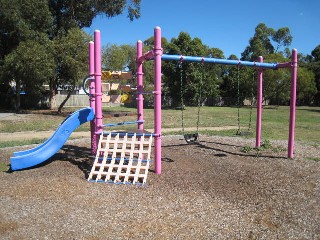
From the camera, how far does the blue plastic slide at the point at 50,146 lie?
22.6ft

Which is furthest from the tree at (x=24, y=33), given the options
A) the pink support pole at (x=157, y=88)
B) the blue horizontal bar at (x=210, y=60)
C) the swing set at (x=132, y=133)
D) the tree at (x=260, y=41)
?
the tree at (x=260, y=41)

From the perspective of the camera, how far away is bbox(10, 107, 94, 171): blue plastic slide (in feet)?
22.6

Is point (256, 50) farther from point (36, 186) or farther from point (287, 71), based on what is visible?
point (36, 186)

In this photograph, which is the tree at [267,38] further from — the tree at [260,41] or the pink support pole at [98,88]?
the pink support pole at [98,88]

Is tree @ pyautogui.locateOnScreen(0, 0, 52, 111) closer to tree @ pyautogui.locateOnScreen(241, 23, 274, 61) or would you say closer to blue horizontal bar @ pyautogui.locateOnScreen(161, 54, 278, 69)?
blue horizontal bar @ pyautogui.locateOnScreen(161, 54, 278, 69)

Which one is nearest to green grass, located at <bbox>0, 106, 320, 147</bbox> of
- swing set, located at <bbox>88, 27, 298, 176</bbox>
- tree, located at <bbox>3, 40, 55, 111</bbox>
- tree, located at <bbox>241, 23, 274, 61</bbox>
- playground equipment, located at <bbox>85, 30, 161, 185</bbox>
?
tree, located at <bbox>3, 40, 55, 111</bbox>

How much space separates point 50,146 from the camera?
284 inches

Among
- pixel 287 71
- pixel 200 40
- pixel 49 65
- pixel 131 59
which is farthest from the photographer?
pixel 131 59

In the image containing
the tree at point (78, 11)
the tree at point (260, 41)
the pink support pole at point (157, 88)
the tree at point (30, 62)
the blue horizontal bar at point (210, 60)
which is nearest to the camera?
the pink support pole at point (157, 88)

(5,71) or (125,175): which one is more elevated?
(5,71)

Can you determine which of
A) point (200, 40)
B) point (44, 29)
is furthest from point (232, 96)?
point (44, 29)

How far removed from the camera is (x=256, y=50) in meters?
61.9

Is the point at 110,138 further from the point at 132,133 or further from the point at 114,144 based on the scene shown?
the point at 132,133

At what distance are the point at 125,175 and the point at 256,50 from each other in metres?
60.3
